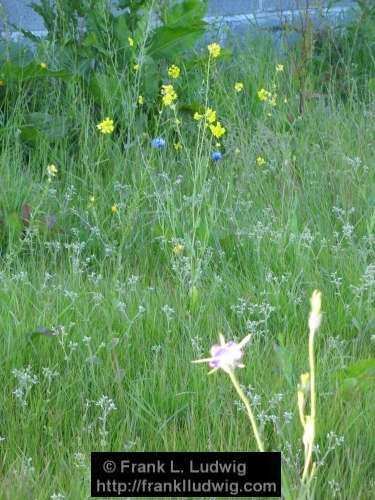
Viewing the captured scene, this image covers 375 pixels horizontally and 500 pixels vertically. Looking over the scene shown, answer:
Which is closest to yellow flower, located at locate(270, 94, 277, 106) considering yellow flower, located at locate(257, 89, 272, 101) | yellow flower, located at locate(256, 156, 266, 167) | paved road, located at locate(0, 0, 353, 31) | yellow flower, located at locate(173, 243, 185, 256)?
yellow flower, located at locate(257, 89, 272, 101)

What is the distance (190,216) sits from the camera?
140 inches

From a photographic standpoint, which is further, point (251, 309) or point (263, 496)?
point (251, 309)

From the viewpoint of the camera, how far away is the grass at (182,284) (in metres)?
2.39

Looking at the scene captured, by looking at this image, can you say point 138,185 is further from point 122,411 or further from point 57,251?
point 122,411

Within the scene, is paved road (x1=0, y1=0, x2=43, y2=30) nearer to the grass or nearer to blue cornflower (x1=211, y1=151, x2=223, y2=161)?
the grass

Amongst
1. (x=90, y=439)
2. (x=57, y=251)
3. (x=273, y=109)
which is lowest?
(x=90, y=439)

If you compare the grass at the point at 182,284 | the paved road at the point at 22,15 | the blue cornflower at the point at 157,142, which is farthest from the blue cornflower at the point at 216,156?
the paved road at the point at 22,15

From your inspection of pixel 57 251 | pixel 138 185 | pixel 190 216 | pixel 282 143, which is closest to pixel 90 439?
pixel 57 251

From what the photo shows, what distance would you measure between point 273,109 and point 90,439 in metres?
2.51

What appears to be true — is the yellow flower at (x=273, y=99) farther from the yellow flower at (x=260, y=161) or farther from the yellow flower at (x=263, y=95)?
the yellow flower at (x=260, y=161)

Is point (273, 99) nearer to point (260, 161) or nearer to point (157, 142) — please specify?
point (260, 161)

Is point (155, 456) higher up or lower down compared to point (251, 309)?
A: lower down

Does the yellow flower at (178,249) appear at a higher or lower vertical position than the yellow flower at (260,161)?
lower

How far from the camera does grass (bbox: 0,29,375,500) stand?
2.39 metres
